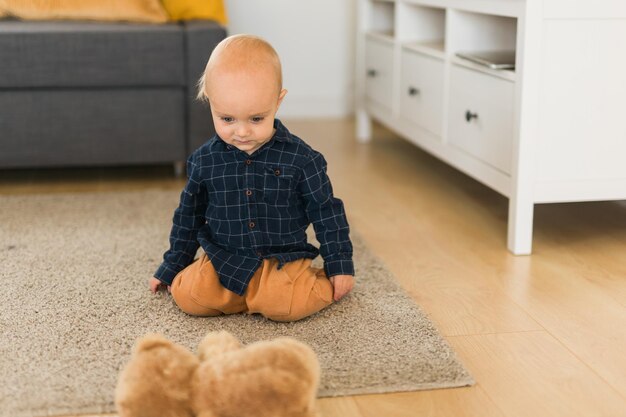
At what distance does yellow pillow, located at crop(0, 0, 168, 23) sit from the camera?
2.37 m

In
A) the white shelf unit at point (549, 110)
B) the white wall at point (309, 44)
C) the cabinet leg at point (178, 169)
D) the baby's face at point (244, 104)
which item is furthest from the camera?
the white wall at point (309, 44)

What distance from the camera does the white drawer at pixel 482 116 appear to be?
5.71 ft

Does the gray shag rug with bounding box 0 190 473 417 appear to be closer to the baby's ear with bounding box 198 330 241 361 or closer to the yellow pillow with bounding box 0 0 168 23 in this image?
the baby's ear with bounding box 198 330 241 361

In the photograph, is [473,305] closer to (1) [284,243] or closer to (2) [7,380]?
(1) [284,243]

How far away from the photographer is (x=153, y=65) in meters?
2.21

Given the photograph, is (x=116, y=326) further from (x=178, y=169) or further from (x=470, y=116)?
(x=178, y=169)

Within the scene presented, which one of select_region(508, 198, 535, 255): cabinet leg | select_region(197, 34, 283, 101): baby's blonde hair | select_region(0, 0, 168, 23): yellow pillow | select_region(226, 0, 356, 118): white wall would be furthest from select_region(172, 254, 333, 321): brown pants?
select_region(226, 0, 356, 118): white wall

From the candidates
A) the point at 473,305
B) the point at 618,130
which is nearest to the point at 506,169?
the point at 618,130

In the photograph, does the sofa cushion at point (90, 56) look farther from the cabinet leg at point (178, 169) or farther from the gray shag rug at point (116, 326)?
the gray shag rug at point (116, 326)

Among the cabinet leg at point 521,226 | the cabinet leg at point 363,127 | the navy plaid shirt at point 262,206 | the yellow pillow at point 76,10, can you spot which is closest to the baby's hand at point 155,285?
the navy plaid shirt at point 262,206

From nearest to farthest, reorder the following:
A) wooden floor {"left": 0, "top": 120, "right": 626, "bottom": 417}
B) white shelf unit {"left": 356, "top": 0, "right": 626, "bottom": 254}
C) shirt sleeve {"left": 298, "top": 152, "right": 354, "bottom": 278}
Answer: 1. wooden floor {"left": 0, "top": 120, "right": 626, "bottom": 417}
2. shirt sleeve {"left": 298, "top": 152, "right": 354, "bottom": 278}
3. white shelf unit {"left": 356, "top": 0, "right": 626, "bottom": 254}

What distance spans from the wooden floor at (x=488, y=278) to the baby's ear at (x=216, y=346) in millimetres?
146

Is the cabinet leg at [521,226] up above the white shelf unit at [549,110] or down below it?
below

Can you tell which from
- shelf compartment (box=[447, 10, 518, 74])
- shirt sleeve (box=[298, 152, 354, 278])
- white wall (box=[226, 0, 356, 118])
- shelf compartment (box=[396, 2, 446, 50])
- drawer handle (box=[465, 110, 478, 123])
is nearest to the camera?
shirt sleeve (box=[298, 152, 354, 278])
